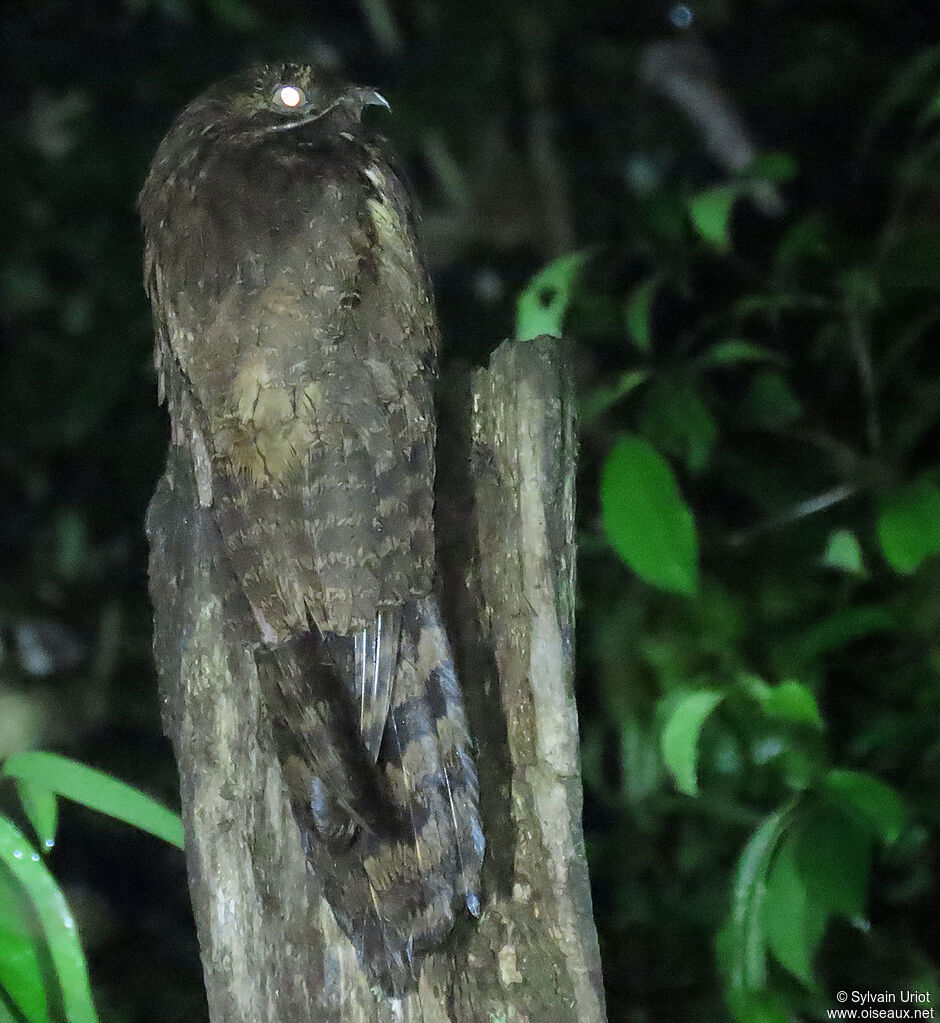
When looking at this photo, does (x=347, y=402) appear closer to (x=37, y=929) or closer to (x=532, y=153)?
(x=37, y=929)

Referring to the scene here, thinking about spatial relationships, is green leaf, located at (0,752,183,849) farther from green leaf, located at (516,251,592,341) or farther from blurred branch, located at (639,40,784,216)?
blurred branch, located at (639,40,784,216)

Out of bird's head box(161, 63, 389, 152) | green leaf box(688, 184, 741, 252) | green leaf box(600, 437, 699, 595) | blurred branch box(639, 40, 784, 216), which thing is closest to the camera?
bird's head box(161, 63, 389, 152)

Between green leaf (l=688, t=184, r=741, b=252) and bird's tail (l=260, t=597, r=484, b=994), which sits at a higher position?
green leaf (l=688, t=184, r=741, b=252)

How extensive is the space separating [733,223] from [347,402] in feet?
4.78

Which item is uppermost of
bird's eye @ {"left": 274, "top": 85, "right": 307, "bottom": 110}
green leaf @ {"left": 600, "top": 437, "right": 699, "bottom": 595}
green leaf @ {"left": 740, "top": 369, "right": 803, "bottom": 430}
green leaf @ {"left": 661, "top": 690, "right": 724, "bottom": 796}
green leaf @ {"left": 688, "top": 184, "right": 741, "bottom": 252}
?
green leaf @ {"left": 688, "top": 184, "right": 741, "bottom": 252}

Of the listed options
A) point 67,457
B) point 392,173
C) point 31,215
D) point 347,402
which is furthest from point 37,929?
point 31,215

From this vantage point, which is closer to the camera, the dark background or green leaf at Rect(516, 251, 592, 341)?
green leaf at Rect(516, 251, 592, 341)

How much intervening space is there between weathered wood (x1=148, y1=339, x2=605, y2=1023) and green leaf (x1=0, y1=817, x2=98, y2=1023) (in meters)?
0.18

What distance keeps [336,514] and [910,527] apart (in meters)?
0.77

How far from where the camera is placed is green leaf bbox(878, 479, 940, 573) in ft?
4.17

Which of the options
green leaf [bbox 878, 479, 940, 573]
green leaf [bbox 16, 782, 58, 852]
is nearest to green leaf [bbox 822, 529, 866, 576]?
green leaf [bbox 878, 479, 940, 573]

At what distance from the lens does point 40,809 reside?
3.65 ft

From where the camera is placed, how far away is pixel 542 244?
2148 mm

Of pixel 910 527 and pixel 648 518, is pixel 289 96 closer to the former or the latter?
pixel 648 518
